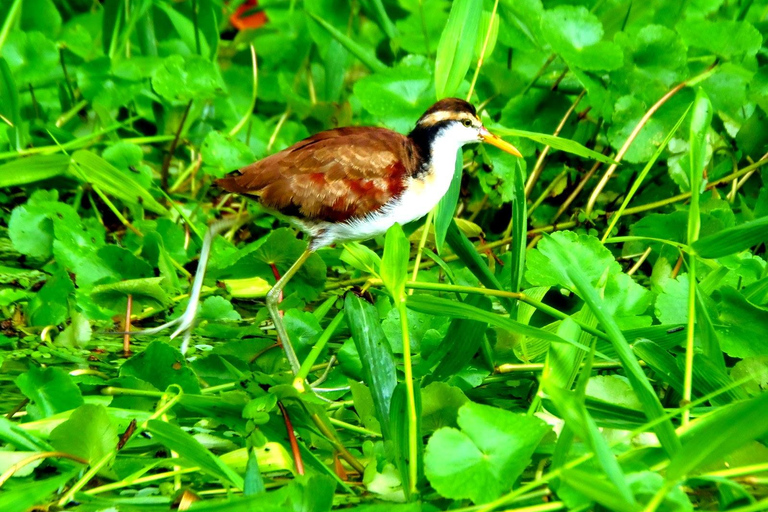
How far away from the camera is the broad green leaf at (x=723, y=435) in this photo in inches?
59.8

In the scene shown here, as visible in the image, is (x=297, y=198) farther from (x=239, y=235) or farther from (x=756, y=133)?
(x=756, y=133)

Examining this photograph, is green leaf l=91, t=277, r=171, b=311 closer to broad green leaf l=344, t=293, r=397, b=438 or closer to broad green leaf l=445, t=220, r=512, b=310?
broad green leaf l=344, t=293, r=397, b=438

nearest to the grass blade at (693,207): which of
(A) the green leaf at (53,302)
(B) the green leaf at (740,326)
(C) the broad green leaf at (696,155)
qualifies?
(C) the broad green leaf at (696,155)

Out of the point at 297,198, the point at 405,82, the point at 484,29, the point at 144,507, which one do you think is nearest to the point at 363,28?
the point at 405,82

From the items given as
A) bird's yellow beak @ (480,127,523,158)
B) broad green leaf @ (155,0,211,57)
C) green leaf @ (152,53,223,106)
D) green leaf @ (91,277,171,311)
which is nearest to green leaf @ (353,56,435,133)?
bird's yellow beak @ (480,127,523,158)

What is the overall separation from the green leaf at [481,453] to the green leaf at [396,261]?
0.86 feet

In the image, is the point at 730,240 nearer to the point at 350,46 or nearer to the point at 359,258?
the point at 359,258

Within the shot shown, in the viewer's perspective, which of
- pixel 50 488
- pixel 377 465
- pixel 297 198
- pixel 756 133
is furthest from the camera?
pixel 756 133

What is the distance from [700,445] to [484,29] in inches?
75.8

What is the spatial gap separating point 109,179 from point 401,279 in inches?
68.7

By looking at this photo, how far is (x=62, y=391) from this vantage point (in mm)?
2148

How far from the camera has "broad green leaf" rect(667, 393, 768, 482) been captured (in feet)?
4.99

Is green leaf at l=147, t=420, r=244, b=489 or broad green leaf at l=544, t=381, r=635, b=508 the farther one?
green leaf at l=147, t=420, r=244, b=489

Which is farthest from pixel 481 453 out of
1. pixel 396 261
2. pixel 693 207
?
pixel 693 207
